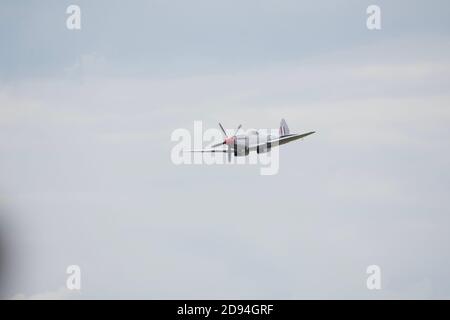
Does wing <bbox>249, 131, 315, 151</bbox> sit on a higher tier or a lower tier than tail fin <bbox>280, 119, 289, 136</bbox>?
lower

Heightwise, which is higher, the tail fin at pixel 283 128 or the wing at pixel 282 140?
the tail fin at pixel 283 128

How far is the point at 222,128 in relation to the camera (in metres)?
130

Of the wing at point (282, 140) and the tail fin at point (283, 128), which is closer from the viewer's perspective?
the wing at point (282, 140)

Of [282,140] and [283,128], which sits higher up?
[283,128]

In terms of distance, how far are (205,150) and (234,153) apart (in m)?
4.16

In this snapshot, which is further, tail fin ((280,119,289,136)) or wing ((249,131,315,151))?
tail fin ((280,119,289,136))

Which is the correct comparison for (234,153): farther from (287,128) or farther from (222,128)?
(287,128)

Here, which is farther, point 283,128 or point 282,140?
point 283,128

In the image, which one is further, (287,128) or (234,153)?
(287,128)
